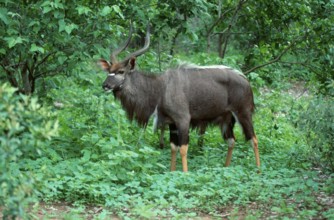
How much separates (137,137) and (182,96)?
116 cm

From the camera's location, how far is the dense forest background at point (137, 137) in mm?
6242

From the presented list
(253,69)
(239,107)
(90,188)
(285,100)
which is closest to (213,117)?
(239,107)

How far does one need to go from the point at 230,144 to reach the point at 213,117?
496 mm

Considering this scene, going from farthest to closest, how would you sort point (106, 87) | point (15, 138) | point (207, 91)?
1. point (207, 91)
2. point (106, 87)
3. point (15, 138)

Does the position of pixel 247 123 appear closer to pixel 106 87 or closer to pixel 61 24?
pixel 106 87

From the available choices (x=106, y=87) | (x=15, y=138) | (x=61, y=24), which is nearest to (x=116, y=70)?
(x=106, y=87)

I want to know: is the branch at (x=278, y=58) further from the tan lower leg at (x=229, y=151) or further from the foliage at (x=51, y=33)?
the foliage at (x=51, y=33)

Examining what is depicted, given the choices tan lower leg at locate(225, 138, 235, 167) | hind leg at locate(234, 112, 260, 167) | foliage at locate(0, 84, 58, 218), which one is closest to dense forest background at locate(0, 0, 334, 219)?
foliage at locate(0, 84, 58, 218)

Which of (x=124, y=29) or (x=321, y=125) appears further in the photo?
(x=124, y=29)

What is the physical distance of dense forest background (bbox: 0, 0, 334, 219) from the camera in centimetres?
624

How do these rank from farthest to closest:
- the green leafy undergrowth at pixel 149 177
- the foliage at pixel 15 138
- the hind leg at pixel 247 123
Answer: the hind leg at pixel 247 123 → the green leafy undergrowth at pixel 149 177 → the foliage at pixel 15 138

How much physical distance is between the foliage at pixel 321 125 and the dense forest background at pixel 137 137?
0.01 m

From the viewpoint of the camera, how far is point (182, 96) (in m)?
8.73

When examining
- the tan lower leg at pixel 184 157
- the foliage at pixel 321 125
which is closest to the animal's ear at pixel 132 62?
the tan lower leg at pixel 184 157
